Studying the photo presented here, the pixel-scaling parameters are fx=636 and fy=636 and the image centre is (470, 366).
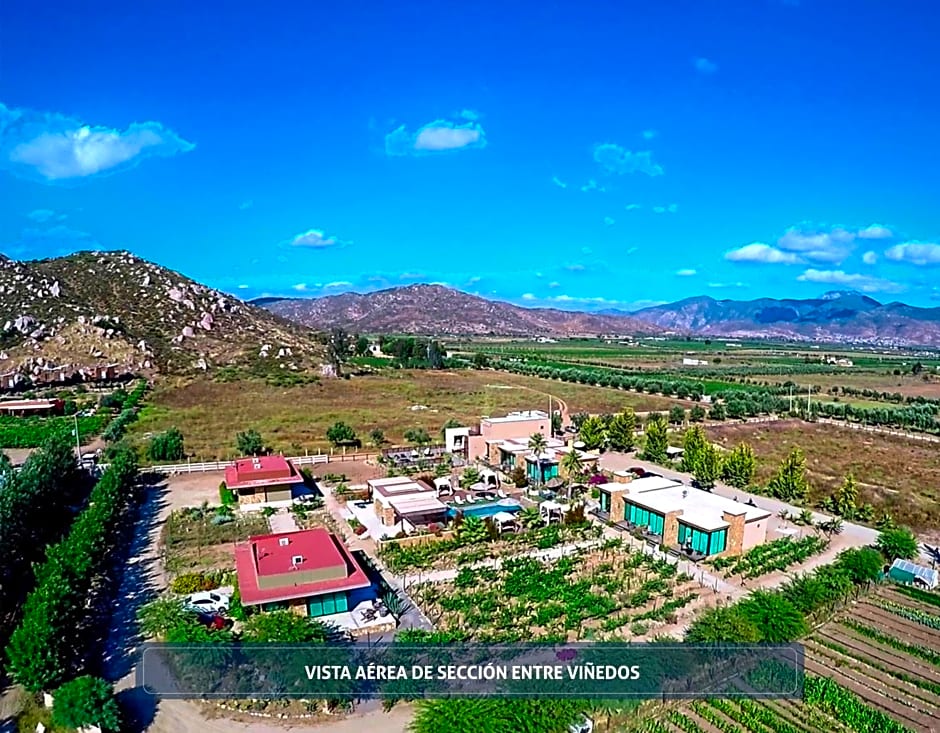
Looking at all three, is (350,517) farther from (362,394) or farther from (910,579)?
(362,394)

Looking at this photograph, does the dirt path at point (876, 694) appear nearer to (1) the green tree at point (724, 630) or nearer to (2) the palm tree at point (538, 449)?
(1) the green tree at point (724, 630)

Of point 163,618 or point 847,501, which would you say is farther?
point 847,501

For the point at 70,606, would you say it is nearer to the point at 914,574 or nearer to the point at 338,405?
the point at 914,574

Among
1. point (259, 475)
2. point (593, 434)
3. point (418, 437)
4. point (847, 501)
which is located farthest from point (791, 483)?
point (259, 475)

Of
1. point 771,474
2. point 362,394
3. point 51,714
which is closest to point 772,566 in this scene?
point 771,474

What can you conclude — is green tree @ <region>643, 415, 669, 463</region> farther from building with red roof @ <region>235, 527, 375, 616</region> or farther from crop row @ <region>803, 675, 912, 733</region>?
building with red roof @ <region>235, 527, 375, 616</region>

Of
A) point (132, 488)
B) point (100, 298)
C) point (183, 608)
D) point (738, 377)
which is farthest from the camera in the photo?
point (738, 377)

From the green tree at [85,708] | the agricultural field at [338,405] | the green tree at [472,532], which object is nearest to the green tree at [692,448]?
the green tree at [472,532]
